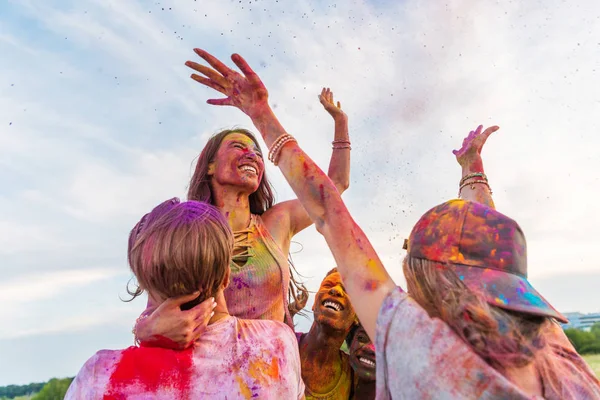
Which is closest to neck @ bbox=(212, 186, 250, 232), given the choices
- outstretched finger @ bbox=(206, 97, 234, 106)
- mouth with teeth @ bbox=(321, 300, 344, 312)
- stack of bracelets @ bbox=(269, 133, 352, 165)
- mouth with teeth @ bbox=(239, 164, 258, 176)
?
mouth with teeth @ bbox=(239, 164, 258, 176)

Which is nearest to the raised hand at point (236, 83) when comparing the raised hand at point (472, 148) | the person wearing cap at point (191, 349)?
the person wearing cap at point (191, 349)

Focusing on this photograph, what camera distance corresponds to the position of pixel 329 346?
4.58m

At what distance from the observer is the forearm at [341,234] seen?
179cm

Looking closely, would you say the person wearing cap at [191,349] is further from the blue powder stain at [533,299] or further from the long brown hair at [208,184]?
the long brown hair at [208,184]

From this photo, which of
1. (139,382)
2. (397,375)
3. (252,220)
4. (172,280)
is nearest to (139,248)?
(172,280)

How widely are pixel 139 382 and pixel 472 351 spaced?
1112mm

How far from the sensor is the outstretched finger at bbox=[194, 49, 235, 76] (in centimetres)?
255

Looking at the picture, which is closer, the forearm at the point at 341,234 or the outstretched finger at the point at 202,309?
the forearm at the point at 341,234

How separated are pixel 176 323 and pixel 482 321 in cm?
105

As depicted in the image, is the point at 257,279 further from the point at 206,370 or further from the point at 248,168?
the point at 206,370

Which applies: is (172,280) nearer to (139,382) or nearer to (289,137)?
(139,382)

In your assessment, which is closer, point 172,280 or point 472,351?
point 472,351

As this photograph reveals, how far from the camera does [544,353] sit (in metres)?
1.77

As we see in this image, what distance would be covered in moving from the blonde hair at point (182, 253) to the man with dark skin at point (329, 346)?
2535 mm
